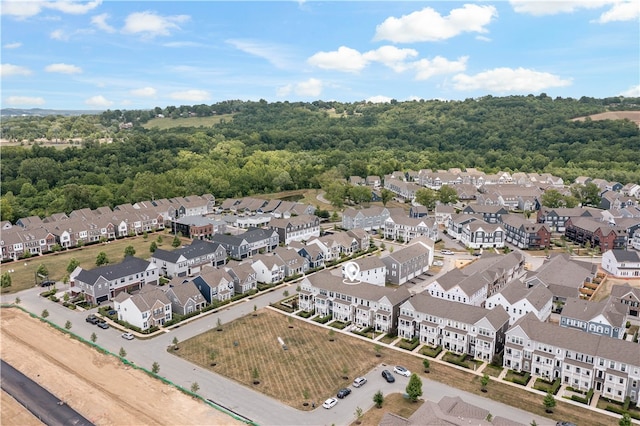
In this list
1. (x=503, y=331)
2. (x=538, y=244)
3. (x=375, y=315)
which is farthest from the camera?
(x=538, y=244)

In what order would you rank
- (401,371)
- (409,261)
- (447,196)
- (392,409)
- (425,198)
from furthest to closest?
(447,196)
(425,198)
(409,261)
(401,371)
(392,409)

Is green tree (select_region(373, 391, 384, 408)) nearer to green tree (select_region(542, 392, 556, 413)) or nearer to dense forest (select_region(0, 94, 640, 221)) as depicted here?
green tree (select_region(542, 392, 556, 413))

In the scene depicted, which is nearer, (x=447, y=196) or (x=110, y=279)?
(x=110, y=279)

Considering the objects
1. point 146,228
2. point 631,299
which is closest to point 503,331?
point 631,299

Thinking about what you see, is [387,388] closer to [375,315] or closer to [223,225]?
[375,315]

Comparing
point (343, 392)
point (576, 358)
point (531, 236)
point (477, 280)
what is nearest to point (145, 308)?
point (343, 392)

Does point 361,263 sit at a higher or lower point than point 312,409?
higher

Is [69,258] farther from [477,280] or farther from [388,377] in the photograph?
[477,280]
